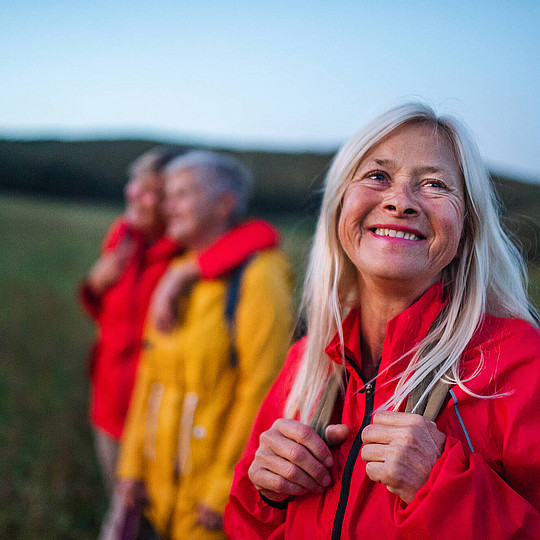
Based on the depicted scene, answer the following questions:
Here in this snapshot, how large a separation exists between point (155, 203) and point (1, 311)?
7.67ft

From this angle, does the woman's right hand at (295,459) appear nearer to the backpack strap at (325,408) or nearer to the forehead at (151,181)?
the backpack strap at (325,408)

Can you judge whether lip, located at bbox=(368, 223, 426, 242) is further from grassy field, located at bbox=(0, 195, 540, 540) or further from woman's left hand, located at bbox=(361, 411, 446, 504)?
grassy field, located at bbox=(0, 195, 540, 540)

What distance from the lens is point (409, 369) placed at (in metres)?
1.11

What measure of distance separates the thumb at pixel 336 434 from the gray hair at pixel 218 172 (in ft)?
5.39

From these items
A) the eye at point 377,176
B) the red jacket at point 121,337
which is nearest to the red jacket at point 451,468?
the eye at point 377,176

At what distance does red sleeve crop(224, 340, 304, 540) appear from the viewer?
123 cm

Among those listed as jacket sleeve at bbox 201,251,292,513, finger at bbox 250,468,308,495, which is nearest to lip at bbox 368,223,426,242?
finger at bbox 250,468,308,495

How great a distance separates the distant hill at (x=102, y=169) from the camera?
4.31 meters

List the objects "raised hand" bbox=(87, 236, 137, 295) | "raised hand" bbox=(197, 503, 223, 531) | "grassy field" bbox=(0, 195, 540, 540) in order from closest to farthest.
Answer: "raised hand" bbox=(197, 503, 223, 531) < "raised hand" bbox=(87, 236, 137, 295) < "grassy field" bbox=(0, 195, 540, 540)

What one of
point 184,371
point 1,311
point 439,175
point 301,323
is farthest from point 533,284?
point 1,311

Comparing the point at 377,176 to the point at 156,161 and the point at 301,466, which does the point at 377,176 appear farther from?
the point at 156,161

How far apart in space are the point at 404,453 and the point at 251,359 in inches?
49.5

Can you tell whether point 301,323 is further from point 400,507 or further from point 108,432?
point 108,432

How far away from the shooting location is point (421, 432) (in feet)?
3.23
